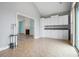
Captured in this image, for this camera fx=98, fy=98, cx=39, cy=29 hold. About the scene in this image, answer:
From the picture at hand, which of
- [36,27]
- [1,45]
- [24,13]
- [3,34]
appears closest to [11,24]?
[3,34]

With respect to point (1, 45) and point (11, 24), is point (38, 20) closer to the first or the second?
point (11, 24)

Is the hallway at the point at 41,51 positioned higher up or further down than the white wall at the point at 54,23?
further down

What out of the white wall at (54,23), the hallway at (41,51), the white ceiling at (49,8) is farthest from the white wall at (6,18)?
the white wall at (54,23)

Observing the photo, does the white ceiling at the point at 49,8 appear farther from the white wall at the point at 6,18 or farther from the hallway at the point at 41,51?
the hallway at the point at 41,51

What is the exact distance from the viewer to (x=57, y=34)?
894cm

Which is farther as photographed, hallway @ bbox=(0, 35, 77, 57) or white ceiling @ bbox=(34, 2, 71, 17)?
white ceiling @ bbox=(34, 2, 71, 17)

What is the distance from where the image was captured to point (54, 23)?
911 cm

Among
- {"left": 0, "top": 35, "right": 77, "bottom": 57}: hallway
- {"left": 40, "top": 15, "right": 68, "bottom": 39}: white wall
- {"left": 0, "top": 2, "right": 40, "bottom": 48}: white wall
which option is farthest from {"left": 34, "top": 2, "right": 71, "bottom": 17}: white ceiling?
{"left": 0, "top": 35, "right": 77, "bottom": 57}: hallway

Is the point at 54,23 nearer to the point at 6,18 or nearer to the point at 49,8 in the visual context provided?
the point at 49,8

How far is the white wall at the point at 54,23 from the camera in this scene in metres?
8.53

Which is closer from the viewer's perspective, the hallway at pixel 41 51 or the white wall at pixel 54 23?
the hallway at pixel 41 51

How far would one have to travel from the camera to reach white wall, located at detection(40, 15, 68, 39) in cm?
853

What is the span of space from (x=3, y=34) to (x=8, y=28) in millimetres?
455

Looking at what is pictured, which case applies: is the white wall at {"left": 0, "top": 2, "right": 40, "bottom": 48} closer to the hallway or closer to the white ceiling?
the hallway
